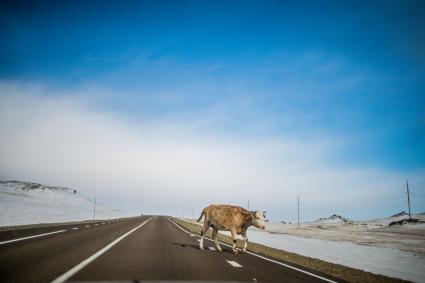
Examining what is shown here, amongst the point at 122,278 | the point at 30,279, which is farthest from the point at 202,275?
the point at 30,279

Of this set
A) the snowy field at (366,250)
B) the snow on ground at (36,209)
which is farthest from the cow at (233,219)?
the snow on ground at (36,209)

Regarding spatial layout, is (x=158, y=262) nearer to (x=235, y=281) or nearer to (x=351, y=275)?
(x=235, y=281)

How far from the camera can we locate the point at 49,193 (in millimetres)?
147750

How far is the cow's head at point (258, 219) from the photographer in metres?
13.6

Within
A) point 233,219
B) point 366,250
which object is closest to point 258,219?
point 233,219

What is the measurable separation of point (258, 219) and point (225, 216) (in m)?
1.38

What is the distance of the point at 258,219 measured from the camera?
1365 centimetres

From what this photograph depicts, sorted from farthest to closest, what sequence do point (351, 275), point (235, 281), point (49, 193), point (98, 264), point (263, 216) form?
1. point (49, 193)
2. point (263, 216)
3. point (351, 275)
4. point (98, 264)
5. point (235, 281)

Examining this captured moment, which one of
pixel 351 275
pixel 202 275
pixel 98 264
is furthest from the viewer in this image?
pixel 351 275

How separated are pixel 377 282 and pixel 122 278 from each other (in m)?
6.80

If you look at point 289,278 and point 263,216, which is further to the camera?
point 263,216

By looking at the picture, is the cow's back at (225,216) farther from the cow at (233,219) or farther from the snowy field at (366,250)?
the snowy field at (366,250)

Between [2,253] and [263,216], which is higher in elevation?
[263,216]

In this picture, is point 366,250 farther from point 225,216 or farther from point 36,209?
point 36,209
